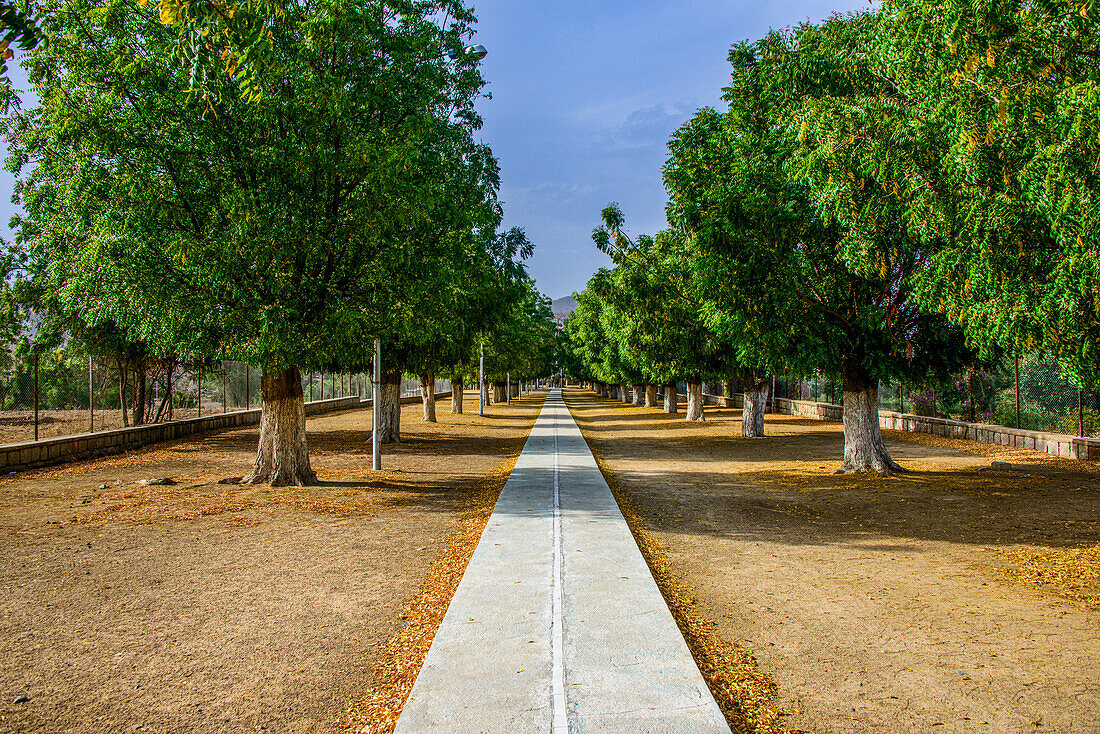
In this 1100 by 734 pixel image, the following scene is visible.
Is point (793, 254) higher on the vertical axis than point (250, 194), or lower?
lower

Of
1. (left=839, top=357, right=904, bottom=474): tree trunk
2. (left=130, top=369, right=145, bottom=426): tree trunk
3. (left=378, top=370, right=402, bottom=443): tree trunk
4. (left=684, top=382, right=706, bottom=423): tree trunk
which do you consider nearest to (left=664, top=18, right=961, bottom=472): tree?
(left=839, top=357, right=904, bottom=474): tree trunk

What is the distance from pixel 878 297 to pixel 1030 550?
5.59 meters

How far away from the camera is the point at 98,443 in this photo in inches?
625

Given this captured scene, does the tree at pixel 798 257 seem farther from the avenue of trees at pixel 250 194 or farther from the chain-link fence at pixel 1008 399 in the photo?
the chain-link fence at pixel 1008 399

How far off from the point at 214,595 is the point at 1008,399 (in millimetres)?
41926

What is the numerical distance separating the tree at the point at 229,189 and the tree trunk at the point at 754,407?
546 inches

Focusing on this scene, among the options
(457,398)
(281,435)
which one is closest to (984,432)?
(281,435)

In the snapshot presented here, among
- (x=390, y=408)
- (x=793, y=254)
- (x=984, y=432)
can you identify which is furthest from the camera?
(x=390, y=408)

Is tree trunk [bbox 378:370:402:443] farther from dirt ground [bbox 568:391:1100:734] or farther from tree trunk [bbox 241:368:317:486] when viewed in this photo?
dirt ground [bbox 568:391:1100:734]

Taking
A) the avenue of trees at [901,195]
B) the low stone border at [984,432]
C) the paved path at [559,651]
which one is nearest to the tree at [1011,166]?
the avenue of trees at [901,195]

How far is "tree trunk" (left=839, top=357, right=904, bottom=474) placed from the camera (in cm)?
1284

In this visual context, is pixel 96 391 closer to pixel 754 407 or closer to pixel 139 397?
pixel 139 397

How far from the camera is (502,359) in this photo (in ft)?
134

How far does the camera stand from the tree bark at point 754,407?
861 inches
